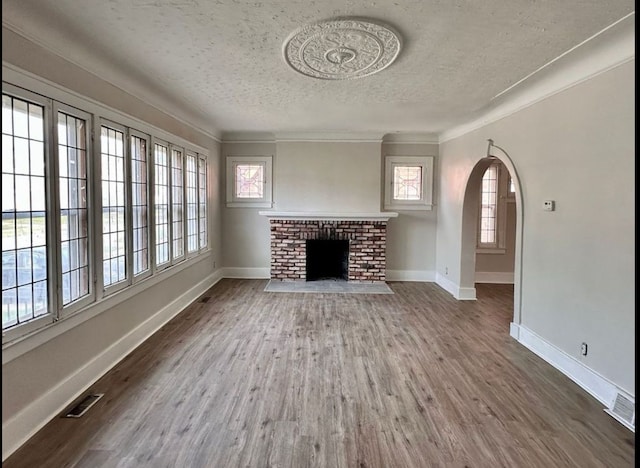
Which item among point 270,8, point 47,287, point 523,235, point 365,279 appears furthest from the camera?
point 365,279

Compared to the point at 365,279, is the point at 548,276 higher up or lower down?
higher up

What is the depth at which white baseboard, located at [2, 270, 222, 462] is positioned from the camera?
2.60m

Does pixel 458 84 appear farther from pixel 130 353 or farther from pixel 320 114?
pixel 130 353

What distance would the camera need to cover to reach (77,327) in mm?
3270

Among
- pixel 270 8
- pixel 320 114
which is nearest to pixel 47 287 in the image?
pixel 270 8

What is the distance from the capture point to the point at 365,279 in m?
7.38

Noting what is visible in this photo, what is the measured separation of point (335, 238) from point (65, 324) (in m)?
4.83

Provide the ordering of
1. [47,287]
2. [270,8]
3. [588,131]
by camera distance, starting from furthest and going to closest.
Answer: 1. [588,131]
2. [47,287]
3. [270,8]

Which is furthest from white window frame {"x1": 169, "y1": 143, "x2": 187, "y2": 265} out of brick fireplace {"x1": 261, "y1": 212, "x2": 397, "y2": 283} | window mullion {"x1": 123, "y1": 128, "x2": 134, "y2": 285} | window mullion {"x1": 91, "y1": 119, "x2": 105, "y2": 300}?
brick fireplace {"x1": 261, "y1": 212, "x2": 397, "y2": 283}

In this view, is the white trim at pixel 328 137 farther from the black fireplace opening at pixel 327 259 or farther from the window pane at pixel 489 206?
the window pane at pixel 489 206

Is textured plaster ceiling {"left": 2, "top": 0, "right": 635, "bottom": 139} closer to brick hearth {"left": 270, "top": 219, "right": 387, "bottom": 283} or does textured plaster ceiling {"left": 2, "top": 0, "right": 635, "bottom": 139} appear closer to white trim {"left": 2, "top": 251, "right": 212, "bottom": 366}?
white trim {"left": 2, "top": 251, "right": 212, "bottom": 366}

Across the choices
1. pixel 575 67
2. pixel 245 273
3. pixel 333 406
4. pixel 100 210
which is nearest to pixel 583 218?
pixel 575 67

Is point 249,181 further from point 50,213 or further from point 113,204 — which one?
point 50,213

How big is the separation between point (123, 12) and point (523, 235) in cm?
422
